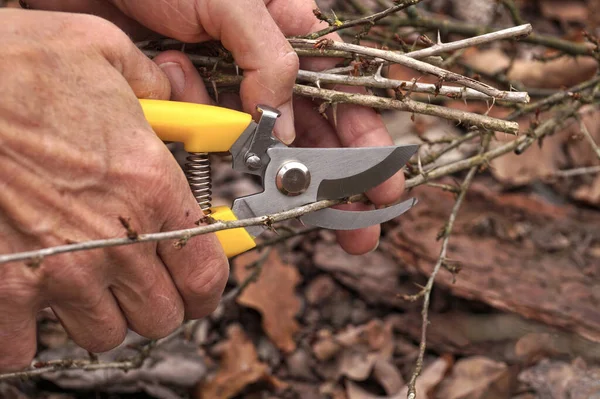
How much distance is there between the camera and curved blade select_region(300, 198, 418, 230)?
2.43 metres

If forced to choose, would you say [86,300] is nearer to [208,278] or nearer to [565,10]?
Result: [208,278]

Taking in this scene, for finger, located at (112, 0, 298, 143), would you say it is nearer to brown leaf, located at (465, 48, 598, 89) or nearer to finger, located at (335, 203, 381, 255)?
finger, located at (335, 203, 381, 255)

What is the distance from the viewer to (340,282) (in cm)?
350

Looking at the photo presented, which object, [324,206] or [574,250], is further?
[574,250]

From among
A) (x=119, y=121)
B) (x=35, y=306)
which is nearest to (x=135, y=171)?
(x=119, y=121)

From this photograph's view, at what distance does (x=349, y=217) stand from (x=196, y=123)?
65 centimetres

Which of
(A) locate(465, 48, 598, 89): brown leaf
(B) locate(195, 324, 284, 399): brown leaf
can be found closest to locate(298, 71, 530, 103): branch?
(B) locate(195, 324, 284, 399): brown leaf

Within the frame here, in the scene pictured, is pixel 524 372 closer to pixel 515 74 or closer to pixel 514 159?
pixel 514 159

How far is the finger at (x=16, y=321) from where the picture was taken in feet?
6.31

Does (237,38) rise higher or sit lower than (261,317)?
higher

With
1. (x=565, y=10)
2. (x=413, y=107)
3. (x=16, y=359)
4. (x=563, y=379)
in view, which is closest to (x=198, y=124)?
(x=413, y=107)

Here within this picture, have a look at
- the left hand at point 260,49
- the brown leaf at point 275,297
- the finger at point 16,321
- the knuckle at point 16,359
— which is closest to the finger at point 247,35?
the left hand at point 260,49

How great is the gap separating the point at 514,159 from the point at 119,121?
2607 millimetres

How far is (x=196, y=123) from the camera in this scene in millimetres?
2137
